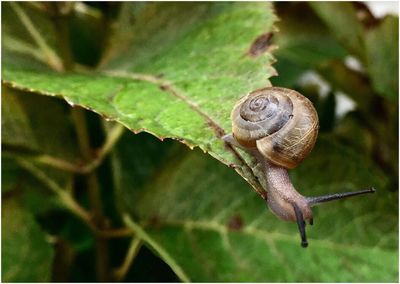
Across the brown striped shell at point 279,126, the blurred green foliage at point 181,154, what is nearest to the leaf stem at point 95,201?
the blurred green foliage at point 181,154

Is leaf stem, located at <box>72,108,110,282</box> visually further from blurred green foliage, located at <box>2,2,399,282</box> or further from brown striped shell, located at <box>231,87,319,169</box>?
brown striped shell, located at <box>231,87,319,169</box>

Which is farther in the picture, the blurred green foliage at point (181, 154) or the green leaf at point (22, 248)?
the green leaf at point (22, 248)

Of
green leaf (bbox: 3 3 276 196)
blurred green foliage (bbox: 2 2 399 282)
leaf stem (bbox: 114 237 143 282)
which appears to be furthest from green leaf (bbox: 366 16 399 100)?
leaf stem (bbox: 114 237 143 282)

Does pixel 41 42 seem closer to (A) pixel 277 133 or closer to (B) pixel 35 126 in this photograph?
(B) pixel 35 126

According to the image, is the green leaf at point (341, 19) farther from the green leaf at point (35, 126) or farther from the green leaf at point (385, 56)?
the green leaf at point (35, 126)

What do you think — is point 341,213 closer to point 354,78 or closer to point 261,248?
point 261,248

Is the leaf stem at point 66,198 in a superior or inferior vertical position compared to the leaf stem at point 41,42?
inferior

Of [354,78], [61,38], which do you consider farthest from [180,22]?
[354,78]

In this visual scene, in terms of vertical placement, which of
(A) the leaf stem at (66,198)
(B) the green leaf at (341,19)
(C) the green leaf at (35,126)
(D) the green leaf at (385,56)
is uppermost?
(B) the green leaf at (341,19)
